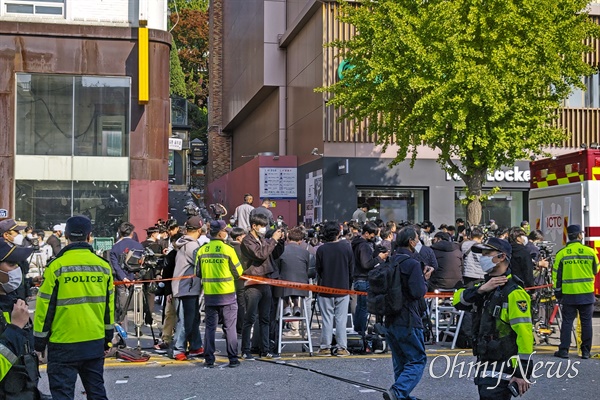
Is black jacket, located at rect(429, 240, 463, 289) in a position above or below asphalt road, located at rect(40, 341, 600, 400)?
above

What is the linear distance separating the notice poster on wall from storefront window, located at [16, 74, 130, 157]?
8.99 m

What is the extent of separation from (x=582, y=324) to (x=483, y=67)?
9588 mm

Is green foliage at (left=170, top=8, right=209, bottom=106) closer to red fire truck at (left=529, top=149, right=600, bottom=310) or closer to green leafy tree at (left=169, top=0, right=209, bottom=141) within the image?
green leafy tree at (left=169, top=0, right=209, bottom=141)

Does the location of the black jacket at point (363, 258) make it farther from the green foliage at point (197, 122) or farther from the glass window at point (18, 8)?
the green foliage at point (197, 122)

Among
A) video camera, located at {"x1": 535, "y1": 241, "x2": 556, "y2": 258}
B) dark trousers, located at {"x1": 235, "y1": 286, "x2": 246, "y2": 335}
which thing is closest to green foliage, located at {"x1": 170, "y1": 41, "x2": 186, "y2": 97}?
video camera, located at {"x1": 535, "y1": 241, "x2": 556, "y2": 258}

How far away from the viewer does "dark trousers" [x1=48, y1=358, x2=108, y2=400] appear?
259 inches

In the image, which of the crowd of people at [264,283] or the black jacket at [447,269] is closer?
the crowd of people at [264,283]

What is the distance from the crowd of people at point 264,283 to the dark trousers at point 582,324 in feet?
0.06

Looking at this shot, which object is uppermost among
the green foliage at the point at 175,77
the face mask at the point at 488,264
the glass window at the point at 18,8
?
the green foliage at the point at 175,77

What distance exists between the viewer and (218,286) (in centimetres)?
1091

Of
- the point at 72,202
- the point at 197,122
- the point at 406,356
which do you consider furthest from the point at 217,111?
the point at 406,356

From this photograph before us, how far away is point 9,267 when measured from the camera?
6941mm

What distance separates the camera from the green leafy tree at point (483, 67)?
19.4 metres

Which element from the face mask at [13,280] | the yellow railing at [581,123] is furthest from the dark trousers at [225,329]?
the yellow railing at [581,123]
